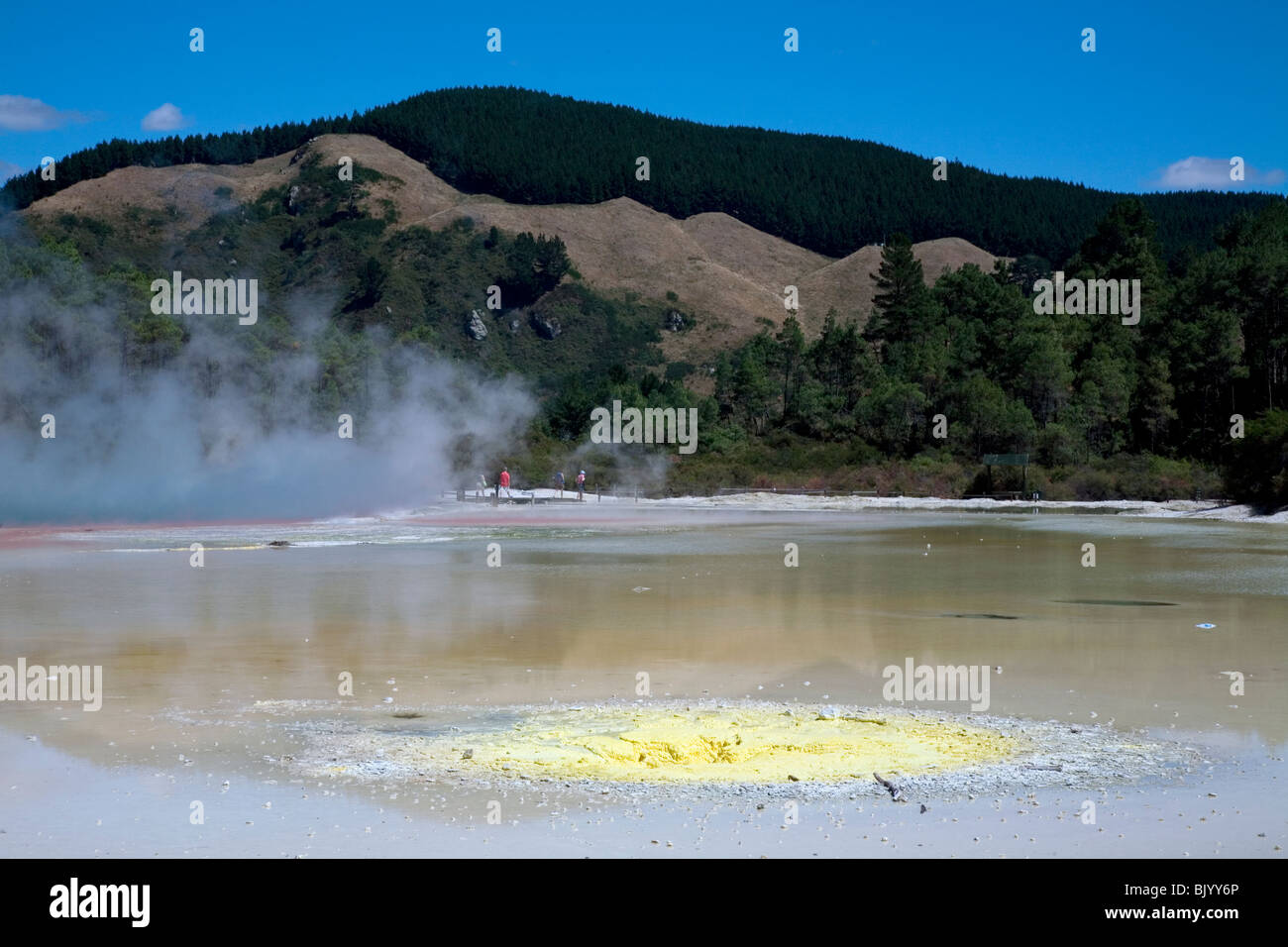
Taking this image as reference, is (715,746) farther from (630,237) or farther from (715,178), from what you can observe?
(715,178)

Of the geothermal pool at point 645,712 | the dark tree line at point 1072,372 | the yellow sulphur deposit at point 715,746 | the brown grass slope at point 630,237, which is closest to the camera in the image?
the geothermal pool at point 645,712

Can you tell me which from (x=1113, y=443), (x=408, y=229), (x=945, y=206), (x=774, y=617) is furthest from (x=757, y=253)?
(x=774, y=617)

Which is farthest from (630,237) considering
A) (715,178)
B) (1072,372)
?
(1072,372)

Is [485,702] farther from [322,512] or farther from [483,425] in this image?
[483,425]

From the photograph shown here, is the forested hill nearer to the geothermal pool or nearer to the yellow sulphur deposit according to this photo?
the geothermal pool

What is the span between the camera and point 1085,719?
34.4 ft

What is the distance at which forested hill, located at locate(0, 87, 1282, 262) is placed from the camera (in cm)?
16325

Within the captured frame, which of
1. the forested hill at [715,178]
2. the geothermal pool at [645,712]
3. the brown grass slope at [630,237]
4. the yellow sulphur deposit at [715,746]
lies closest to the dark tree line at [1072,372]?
the geothermal pool at [645,712]

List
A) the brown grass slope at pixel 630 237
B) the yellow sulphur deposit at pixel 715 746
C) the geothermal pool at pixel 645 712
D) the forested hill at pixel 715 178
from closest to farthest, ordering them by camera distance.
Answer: the geothermal pool at pixel 645 712 → the yellow sulphur deposit at pixel 715 746 → the brown grass slope at pixel 630 237 → the forested hill at pixel 715 178

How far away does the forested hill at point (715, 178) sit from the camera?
163 metres

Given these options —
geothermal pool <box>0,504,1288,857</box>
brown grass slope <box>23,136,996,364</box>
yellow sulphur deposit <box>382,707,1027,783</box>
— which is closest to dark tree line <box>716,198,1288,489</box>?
geothermal pool <box>0,504,1288,857</box>

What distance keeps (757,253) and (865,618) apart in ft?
485

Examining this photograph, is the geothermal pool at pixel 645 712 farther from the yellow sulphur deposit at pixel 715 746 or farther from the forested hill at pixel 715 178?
the forested hill at pixel 715 178

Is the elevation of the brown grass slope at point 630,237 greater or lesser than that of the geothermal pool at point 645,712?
greater
